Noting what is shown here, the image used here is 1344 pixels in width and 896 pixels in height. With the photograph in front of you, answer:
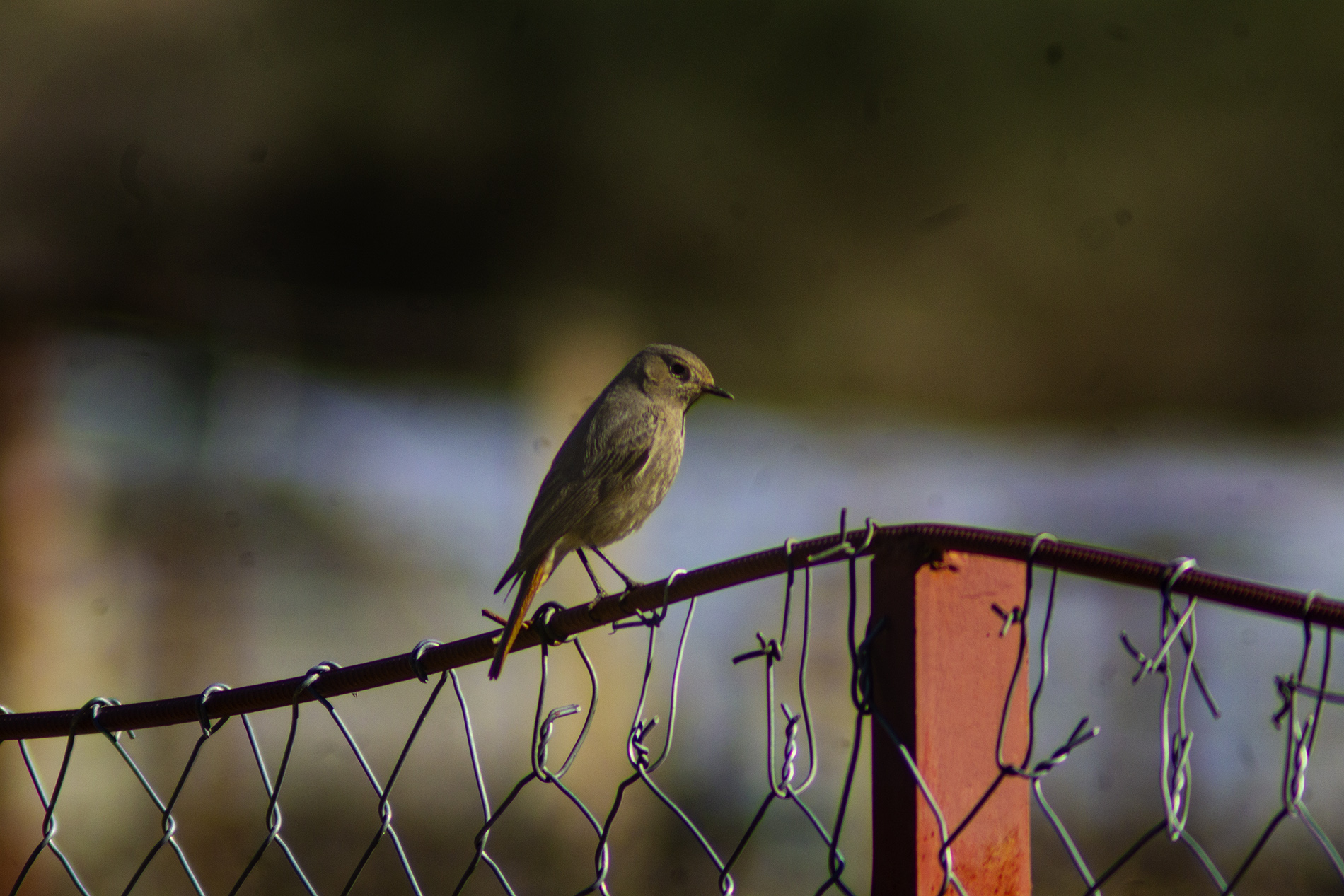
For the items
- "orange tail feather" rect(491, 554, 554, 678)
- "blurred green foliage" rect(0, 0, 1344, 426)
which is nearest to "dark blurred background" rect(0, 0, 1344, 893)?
"blurred green foliage" rect(0, 0, 1344, 426)

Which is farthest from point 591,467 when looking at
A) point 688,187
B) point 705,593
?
point 688,187

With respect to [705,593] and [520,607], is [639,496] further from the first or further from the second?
[705,593]

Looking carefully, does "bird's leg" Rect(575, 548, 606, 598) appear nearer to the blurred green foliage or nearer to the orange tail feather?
the orange tail feather

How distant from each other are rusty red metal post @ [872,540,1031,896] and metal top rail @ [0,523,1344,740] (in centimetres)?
3

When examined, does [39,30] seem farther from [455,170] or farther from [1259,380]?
[1259,380]

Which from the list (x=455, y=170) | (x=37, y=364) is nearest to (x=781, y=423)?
(x=455, y=170)

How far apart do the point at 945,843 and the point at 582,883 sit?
5754 mm

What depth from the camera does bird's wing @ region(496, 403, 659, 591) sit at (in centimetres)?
259

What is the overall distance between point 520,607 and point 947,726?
1.18 metres

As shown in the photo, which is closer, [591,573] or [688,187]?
[591,573]

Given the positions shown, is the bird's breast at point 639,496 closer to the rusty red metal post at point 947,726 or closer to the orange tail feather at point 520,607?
the orange tail feather at point 520,607

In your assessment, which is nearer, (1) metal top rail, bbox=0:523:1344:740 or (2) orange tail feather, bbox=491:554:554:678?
(1) metal top rail, bbox=0:523:1344:740

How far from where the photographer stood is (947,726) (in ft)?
2.90

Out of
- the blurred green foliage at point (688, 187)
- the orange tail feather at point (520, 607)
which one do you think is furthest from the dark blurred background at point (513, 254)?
the orange tail feather at point (520, 607)
